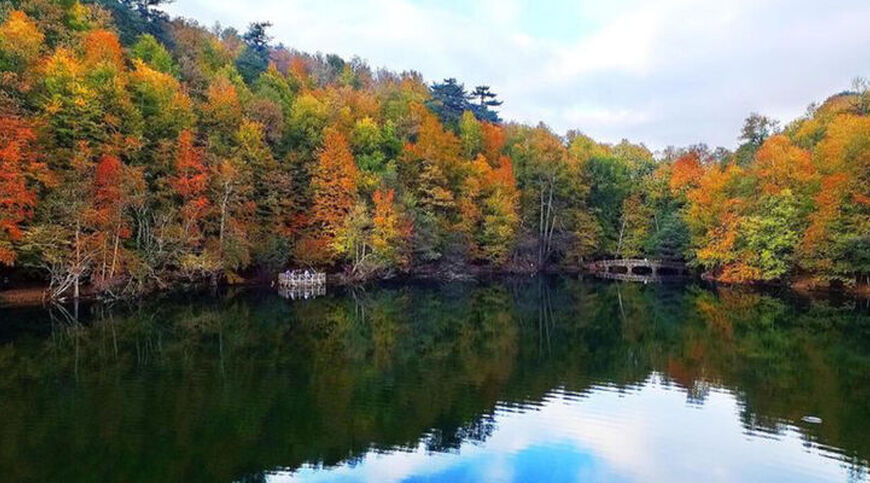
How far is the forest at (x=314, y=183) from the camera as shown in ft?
96.8

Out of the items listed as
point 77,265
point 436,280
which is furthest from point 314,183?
point 77,265

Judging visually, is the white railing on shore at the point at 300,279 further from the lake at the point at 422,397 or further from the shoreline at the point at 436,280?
the lake at the point at 422,397

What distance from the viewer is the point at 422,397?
49.0ft

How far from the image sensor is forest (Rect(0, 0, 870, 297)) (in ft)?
96.8

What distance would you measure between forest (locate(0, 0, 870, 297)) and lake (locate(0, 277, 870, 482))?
5880mm

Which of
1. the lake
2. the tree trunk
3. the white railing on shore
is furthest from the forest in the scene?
the lake

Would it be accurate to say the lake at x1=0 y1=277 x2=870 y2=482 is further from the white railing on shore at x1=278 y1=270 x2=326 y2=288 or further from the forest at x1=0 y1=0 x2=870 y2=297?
the white railing on shore at x1=278 y1=270 x2=326 y2=288

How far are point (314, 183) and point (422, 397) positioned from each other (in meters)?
29.3

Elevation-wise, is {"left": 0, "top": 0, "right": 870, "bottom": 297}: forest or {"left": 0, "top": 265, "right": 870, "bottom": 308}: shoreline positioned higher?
{"left": 0, "top": 0, "right": 870, "bottom": 297}: forest

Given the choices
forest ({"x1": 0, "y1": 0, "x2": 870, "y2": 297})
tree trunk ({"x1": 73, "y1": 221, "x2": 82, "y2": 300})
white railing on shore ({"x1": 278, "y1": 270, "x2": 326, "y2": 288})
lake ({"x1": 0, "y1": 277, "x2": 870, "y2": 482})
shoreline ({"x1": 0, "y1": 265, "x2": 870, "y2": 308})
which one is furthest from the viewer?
white railing on shore ({"x1": 278, "y1": 270, "x2": 326, "y2": 288})

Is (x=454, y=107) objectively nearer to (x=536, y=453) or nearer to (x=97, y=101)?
(x=97, y=101)

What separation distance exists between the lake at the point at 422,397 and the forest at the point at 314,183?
19.3 feet

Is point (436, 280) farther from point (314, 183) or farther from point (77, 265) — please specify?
point (77, 265)

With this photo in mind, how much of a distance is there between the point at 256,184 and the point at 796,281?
36.0 meters
